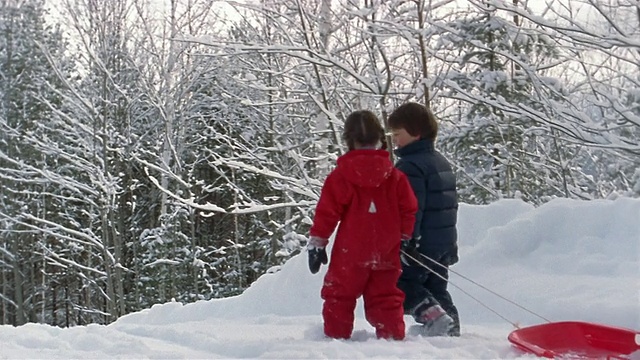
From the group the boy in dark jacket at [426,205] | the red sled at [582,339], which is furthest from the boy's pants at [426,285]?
the red sled at [582,339]

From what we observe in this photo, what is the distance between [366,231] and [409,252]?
0.32m

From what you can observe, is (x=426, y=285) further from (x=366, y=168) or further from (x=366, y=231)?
(x=366, y=168)

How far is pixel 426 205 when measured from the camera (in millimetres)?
3674

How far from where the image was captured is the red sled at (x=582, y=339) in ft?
10.8

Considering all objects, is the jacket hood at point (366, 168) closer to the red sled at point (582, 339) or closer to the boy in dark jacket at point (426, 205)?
the boy in dark jacket at point (426, 205)

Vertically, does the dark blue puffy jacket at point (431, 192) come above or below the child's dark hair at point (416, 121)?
below

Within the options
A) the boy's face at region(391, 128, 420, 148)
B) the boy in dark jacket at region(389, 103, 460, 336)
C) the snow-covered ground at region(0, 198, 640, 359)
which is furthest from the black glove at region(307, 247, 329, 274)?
the boy's face at region(391, 128, 420, 148)

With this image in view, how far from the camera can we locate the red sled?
3307mm

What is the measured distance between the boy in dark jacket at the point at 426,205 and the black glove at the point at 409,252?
0.02 m

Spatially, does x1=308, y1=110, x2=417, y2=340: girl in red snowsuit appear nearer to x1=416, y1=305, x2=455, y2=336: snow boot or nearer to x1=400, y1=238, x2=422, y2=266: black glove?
x1=400, y1=238, x2=422, y2=266: black glove

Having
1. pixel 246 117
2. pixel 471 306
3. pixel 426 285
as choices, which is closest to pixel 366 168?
pixel 426 285

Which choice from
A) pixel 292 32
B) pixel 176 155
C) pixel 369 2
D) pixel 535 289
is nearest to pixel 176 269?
pixel 176 155

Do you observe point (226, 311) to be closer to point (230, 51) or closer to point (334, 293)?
point (334, 293)

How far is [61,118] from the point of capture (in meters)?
18.4
